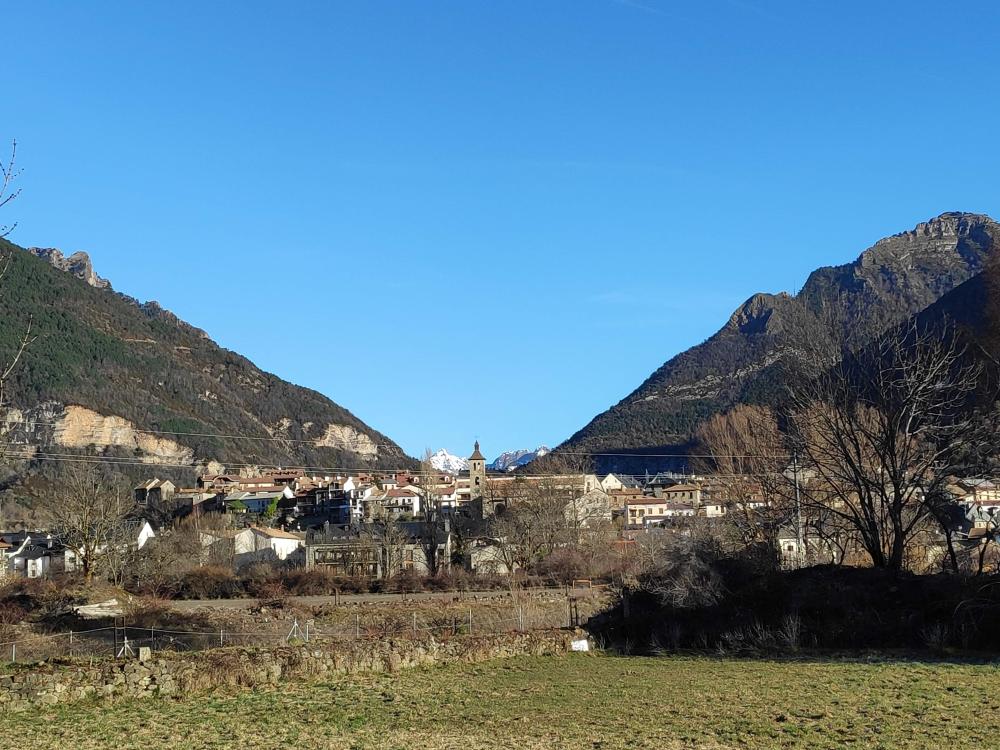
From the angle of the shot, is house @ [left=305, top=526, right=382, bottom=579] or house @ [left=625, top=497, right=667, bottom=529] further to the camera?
house @ [left=625, top=497, right=667, bottom=529]

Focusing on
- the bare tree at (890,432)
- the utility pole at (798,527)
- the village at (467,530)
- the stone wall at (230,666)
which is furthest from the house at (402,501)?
→ the stone wall at (230,666)

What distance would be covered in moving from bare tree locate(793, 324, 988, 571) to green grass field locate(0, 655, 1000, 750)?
33.0 feet

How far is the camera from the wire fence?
33.1 metres

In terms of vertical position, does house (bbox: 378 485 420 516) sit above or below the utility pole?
above

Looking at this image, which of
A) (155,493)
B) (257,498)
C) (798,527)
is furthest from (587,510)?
(155,493)

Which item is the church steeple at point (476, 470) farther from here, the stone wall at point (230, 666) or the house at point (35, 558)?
the stone wall at point (230, 666)

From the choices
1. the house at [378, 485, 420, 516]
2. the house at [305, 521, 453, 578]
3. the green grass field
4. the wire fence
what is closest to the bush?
the house at [305, 521, 453, 578]

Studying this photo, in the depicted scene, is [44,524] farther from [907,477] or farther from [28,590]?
[907,477]

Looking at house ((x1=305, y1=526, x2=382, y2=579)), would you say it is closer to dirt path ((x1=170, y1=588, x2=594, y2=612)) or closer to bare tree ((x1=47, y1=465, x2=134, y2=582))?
dirt path ((x1=170, y1=588, x2=594, y2=612))

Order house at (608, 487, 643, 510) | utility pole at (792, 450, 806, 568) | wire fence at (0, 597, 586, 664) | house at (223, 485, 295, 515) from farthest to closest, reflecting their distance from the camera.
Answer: house at (223, 485, 295, 515) → house at (608, 487, 643, 510) → utility pole at (792, 450, 806, 568) → wire fence at (0, 597, 586, 664)

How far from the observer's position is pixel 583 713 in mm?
19828

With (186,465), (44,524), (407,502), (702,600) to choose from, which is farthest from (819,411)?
(186,465)

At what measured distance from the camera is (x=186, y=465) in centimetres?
18625

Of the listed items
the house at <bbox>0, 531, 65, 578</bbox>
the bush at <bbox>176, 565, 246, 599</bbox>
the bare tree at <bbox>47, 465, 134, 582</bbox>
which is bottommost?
the bush at <bbox>176, 565, 246, 599</bbox>
